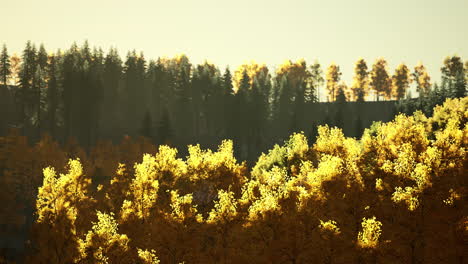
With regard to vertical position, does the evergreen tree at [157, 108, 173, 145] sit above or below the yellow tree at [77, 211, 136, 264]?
above

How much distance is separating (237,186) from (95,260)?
19.9 m

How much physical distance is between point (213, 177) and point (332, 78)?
354 feet

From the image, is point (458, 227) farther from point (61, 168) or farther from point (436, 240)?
point (61, 168)

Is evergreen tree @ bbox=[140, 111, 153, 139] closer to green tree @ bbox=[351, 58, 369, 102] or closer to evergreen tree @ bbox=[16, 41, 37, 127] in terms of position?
evergreen tree @ bbox=[16, 41, 37, 127]

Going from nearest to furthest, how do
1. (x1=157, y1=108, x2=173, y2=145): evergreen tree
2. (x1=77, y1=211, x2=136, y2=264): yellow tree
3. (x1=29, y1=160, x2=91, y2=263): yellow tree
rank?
(x1=77, y1=211, x2=136, y2=264): yellow tree < (x1=29, y1=160, x2=91, y2=263): yellow tree < (x1=157, y1=108, x2=173, y2=145): evergreen tree

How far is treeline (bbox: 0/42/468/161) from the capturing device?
93188 mm

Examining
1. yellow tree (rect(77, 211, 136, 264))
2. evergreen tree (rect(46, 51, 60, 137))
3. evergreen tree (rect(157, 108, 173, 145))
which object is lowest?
yellow tree (rect(77, 211, 136, 264))

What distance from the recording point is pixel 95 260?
117 ft

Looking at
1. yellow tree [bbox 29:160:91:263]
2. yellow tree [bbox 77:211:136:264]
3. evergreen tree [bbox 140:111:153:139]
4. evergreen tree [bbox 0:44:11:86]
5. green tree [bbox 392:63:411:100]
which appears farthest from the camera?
green tree [bbox 392:63:411:100]

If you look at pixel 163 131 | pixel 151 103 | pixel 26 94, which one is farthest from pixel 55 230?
pixel 151 103

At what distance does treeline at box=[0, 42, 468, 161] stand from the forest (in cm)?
35

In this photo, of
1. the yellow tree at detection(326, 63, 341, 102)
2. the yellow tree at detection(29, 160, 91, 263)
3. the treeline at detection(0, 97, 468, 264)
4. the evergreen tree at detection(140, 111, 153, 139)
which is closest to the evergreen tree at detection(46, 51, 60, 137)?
the evergreen tree at detection(140, 111, 153, 139)

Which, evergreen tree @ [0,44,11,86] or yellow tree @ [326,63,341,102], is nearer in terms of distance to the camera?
evergreen tree @ [0,44,11,86]

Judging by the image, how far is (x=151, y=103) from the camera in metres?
117
